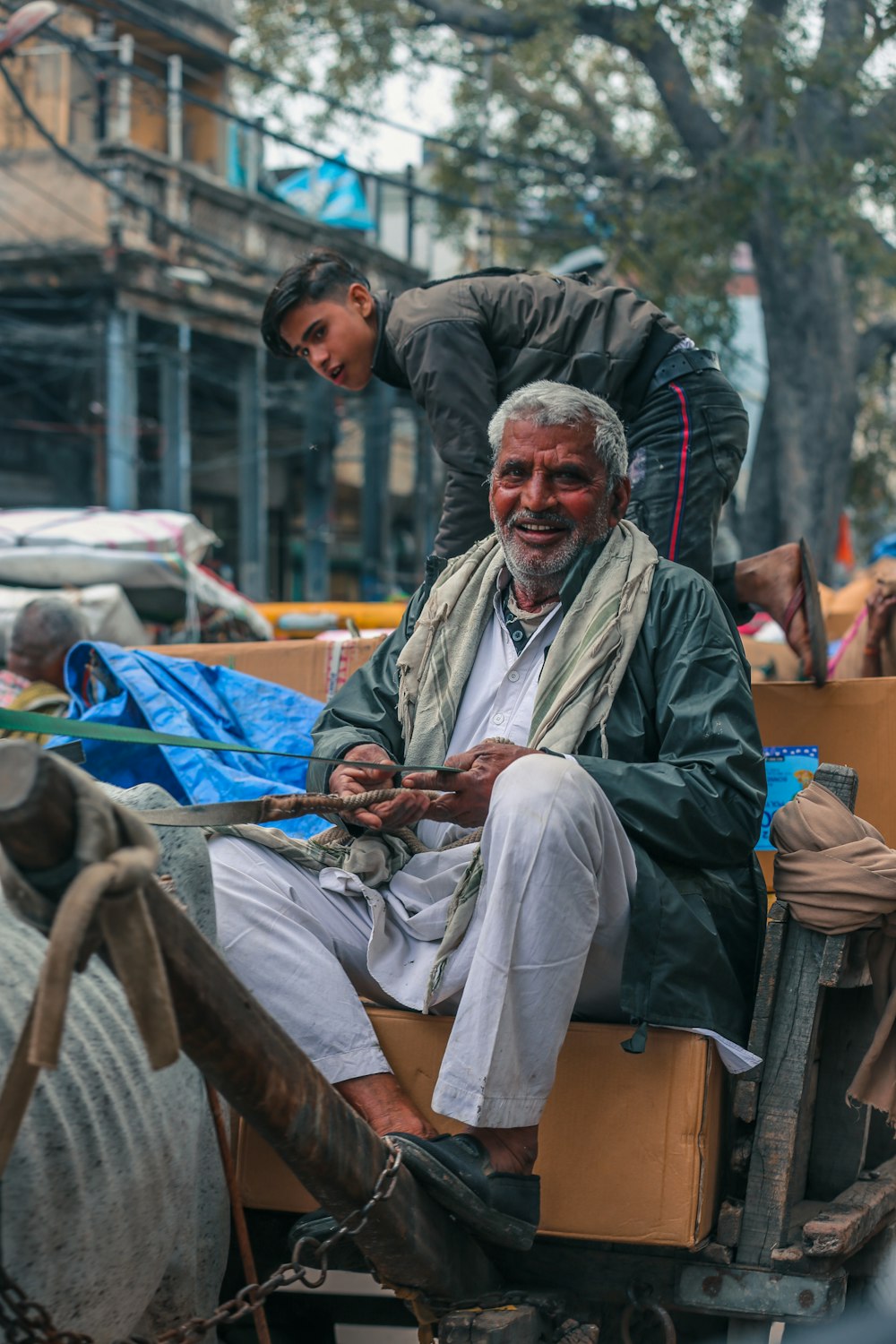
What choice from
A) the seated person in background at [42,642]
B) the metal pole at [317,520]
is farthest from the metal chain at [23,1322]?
the metal pole at [317,520]

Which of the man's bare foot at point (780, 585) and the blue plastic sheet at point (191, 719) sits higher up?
the man's bare foot at point (780, 585)

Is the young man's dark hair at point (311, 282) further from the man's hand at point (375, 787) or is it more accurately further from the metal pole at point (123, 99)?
the metal pole at point (123, 99)

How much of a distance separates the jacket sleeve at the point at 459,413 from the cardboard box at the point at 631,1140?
5.14 feet

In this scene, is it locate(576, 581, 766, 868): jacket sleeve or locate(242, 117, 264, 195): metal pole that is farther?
locate(242, 117, 264, 195): metal pole

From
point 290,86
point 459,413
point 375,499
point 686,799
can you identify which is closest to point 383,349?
point 459,413

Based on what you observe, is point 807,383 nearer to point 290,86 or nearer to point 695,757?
point 290,86

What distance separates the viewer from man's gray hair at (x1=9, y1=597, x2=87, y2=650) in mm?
5855

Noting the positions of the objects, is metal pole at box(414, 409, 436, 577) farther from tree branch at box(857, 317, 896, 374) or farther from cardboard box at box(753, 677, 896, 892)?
cardboard box at box(753, 677, 896, 892)

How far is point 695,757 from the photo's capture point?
104 inches

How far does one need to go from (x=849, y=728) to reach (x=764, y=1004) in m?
1.11

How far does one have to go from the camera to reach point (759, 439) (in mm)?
14648

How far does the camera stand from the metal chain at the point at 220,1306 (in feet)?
5.69

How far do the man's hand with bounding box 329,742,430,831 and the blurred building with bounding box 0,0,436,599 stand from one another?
12.7 m

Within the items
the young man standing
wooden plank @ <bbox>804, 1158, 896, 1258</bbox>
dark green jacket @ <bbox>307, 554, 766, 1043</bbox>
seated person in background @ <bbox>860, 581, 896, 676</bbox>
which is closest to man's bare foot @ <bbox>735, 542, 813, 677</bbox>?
the young man standing
